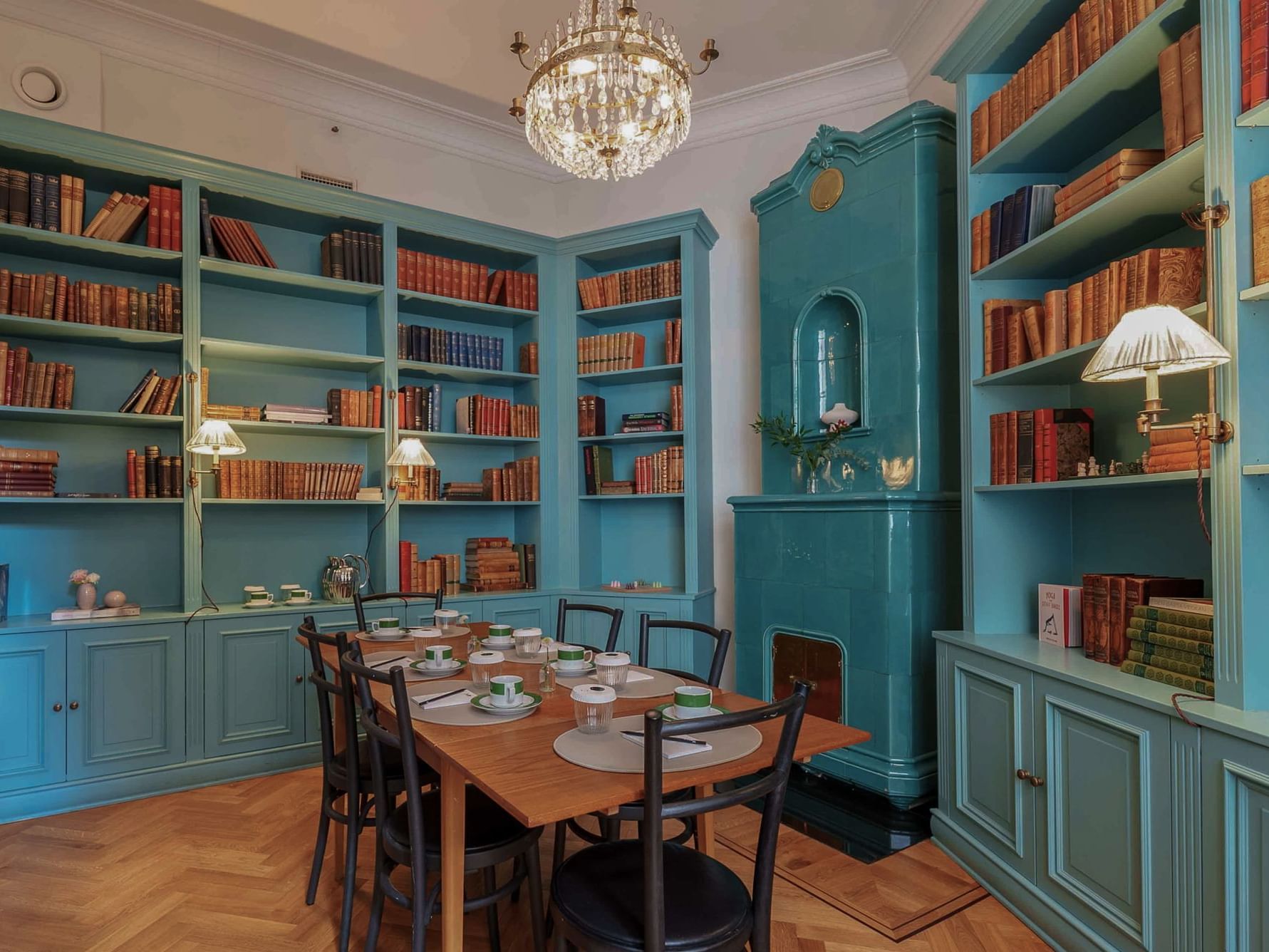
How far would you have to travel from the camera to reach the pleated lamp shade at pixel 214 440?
3.46 metres

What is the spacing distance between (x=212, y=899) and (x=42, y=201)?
3111mm

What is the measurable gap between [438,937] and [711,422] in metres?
3.27

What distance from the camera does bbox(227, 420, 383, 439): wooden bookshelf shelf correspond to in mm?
3875

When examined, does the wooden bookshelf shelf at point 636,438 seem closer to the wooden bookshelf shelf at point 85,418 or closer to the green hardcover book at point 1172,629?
the wooden bookshelf shelf at point 85,418

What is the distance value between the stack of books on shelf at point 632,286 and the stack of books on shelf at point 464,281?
36cm

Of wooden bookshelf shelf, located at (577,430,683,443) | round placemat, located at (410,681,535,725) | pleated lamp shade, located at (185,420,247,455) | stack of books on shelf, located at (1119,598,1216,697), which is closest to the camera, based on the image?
round placemat, located at (410,681,535,725)

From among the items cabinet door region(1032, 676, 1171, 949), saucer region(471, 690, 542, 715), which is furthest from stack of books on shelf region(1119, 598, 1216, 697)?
saucer region(471, 690, 542, 715)

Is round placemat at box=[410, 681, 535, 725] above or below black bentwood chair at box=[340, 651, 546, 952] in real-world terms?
above

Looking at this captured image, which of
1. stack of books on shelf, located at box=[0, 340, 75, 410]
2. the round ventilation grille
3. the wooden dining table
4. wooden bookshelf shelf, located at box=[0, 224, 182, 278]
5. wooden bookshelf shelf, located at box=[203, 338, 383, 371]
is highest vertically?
the round ventilation grille

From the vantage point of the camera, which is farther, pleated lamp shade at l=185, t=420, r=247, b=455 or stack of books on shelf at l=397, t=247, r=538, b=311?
stack of books on shelf at l=397, t=247, r=538, b=311

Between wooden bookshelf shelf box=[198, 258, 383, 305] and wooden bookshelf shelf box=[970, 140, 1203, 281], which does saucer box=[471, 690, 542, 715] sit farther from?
wooden bookshelf shelf box=[198, 258, 383, 305]

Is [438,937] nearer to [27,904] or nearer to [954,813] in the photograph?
[27,904]

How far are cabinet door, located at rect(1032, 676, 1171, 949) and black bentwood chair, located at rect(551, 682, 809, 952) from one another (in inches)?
41.9

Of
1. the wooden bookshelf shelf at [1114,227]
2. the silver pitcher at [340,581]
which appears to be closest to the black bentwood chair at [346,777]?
the silver pitcher at [340,581]
